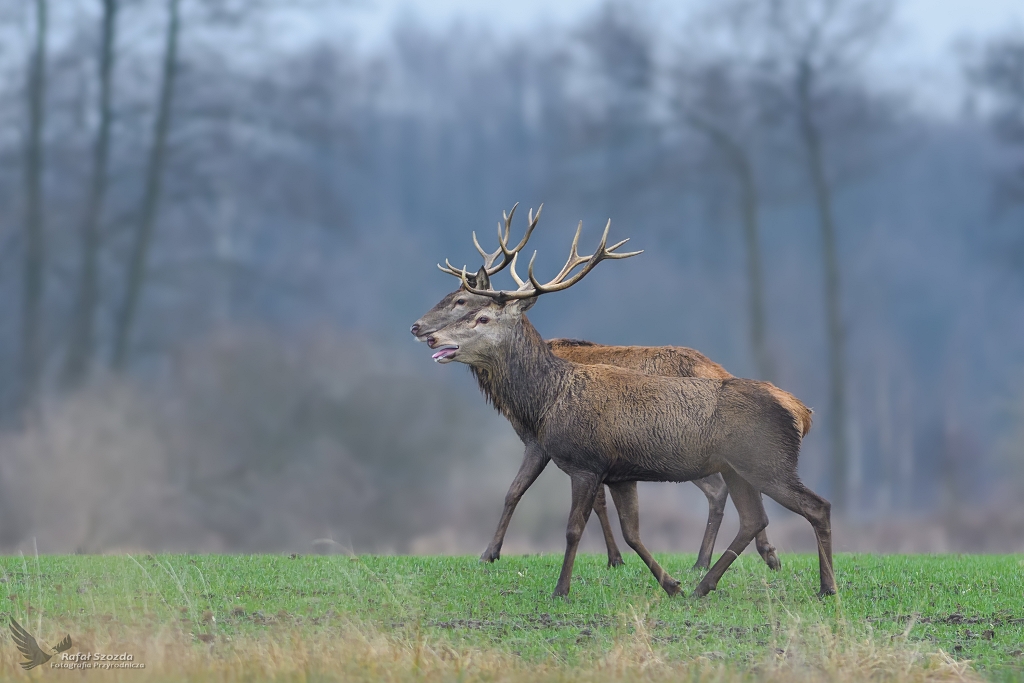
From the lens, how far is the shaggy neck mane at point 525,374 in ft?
32.7

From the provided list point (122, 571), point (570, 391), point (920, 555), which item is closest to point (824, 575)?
point (570, 391)

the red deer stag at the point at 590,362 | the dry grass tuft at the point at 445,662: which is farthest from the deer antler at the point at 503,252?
the dry grass tuft at the point at 445,662

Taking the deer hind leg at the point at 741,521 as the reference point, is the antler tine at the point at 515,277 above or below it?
above

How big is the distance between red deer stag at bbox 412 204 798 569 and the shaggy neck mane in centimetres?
52

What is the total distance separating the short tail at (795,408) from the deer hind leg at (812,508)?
1.46 feet

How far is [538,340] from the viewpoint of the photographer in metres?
10.2

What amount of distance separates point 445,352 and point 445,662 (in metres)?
3.89

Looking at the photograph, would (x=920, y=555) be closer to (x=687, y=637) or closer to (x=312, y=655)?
(x=687, y=637)

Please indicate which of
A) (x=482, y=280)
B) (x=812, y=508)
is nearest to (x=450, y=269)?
(x=482, y=280)

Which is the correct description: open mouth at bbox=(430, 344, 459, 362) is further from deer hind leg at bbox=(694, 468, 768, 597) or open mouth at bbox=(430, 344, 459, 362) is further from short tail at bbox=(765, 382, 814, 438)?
short tail at bbox=(765, 382, 814, 438)

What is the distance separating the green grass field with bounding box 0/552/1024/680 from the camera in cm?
732

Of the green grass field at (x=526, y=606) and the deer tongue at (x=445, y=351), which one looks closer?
the green grass field at (x=526, y=606)

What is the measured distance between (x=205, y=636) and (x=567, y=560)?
3179 millimetres

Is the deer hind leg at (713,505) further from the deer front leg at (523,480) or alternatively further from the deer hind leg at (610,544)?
the deer front leg at (523,480)
